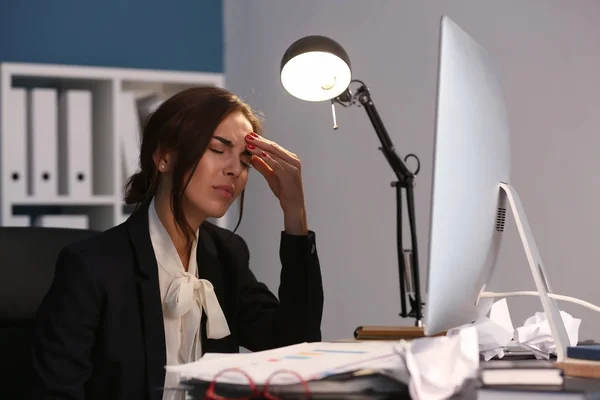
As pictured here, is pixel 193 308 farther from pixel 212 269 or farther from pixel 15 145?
pixel 15 145

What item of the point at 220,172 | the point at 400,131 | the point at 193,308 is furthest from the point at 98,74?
the point at 193,308

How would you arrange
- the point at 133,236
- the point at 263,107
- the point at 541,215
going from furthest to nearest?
the point at 263,107 → the point at 541,215 → the point at 133,236

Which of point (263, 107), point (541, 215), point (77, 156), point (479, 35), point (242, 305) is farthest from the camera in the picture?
point (263, 107)

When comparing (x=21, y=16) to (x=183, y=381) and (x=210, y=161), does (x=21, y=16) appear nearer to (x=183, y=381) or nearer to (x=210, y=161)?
(x=210, y=161)

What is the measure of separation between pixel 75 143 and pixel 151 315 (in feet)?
5.34

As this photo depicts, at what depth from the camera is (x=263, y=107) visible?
3.43m

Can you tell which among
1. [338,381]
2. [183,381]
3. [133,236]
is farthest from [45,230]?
[338,381]

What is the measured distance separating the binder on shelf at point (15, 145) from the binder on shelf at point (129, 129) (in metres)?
0.34

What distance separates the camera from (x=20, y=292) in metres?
1.73

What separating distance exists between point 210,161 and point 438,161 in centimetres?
90

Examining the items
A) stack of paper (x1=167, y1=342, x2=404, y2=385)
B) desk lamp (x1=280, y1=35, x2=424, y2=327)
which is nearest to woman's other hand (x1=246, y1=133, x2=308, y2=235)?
desk lamp (x1=280, y1=35, x2=424, y2=327)

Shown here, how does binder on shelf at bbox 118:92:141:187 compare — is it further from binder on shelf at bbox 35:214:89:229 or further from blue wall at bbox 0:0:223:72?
blue wall at bbox 0:0:223:72

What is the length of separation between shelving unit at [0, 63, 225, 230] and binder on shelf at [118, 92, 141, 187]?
2cm

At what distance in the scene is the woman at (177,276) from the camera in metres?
1.58
